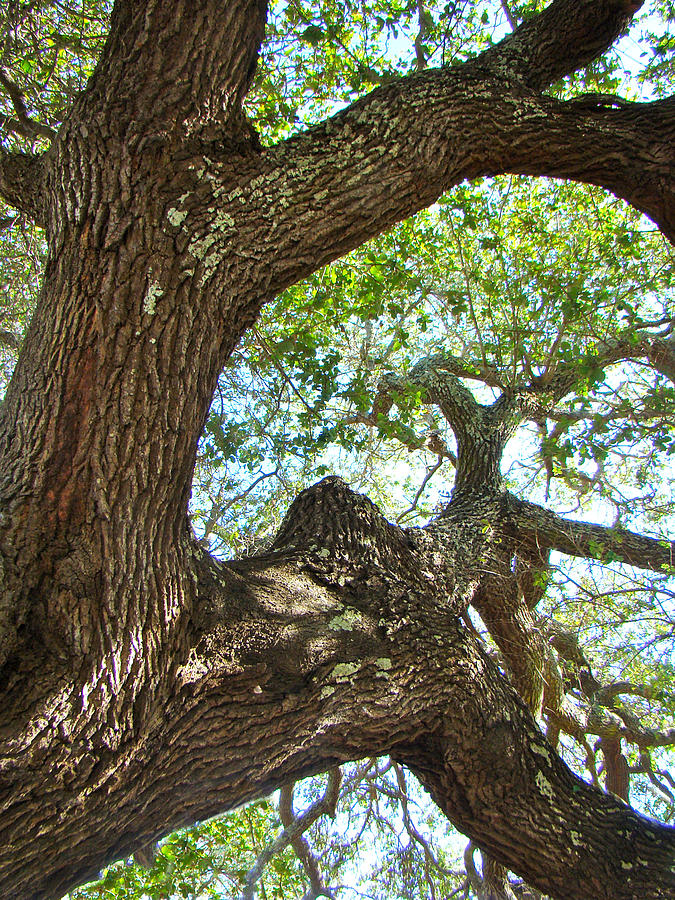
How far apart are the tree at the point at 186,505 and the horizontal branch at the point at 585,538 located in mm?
1416

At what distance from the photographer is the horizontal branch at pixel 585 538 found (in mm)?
4043

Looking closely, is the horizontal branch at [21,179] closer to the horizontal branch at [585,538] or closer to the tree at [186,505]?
the tree at [186,505]

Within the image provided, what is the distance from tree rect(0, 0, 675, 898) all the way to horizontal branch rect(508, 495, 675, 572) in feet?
4.64

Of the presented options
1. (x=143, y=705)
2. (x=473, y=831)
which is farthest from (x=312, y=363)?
(x=473, y=831)

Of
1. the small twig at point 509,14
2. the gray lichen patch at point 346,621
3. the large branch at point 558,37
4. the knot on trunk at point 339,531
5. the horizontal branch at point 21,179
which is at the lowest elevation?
the gray lichen patch at point 346,621

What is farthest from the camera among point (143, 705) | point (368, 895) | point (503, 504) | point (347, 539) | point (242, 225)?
point (368, 895)

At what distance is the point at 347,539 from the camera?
3039mm

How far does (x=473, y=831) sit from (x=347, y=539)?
150 centimetres

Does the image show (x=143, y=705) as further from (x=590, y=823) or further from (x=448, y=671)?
(x=590, y=823)

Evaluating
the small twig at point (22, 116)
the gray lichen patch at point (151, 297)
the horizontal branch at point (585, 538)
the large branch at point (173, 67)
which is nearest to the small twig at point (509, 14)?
the large branch at point (173, 67)

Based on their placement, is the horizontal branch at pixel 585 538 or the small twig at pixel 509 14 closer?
the horizontal branch at pixel 585 538

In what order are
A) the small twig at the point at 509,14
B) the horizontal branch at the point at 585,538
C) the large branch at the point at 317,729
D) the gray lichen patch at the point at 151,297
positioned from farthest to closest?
the small twig at the point at 509,14 < the horizontal branch at the point at 585,538 < the gray lichen patch at the point at 151,297 < the large branch at the point at 317,729

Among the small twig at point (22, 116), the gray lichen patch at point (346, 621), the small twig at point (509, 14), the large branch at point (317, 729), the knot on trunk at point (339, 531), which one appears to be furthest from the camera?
the small twig at point (509, 14)

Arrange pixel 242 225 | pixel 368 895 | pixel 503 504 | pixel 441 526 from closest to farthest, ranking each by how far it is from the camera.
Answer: pixel 242 225 < pixel 441 526 < pixel 503 504 < pixel 368 895
